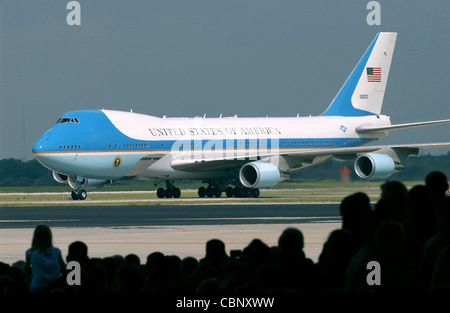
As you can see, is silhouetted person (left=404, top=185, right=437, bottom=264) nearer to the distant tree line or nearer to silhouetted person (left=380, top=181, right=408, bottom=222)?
silhouetted person (left=380, top=181, right=408, bottom=222)

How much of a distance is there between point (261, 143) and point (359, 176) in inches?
495

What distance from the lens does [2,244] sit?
27.0 metres

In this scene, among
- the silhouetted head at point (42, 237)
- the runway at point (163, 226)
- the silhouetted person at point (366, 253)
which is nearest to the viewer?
the silhouetted person at point (366, 253)

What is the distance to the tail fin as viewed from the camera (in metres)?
66.7

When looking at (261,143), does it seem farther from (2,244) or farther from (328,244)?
(328,244)

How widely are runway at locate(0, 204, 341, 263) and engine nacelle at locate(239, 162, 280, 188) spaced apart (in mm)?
6915

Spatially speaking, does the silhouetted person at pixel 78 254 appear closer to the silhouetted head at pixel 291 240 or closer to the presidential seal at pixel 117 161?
the silhouetted head at pixel 291 240

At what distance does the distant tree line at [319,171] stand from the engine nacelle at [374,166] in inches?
22.9

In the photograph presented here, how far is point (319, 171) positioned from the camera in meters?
51.4

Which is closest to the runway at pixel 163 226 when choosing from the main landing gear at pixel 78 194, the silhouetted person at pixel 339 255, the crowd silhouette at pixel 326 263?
the crowd silhouette at pixel 326 263

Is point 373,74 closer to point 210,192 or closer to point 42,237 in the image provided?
point 210,192

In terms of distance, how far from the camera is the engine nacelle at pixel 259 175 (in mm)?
A: 54969

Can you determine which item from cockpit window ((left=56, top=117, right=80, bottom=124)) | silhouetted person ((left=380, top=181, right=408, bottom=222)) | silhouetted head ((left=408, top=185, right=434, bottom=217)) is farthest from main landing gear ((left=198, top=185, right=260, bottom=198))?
silhouetted head ((left=408, top=185, right=434, bottom=217))
